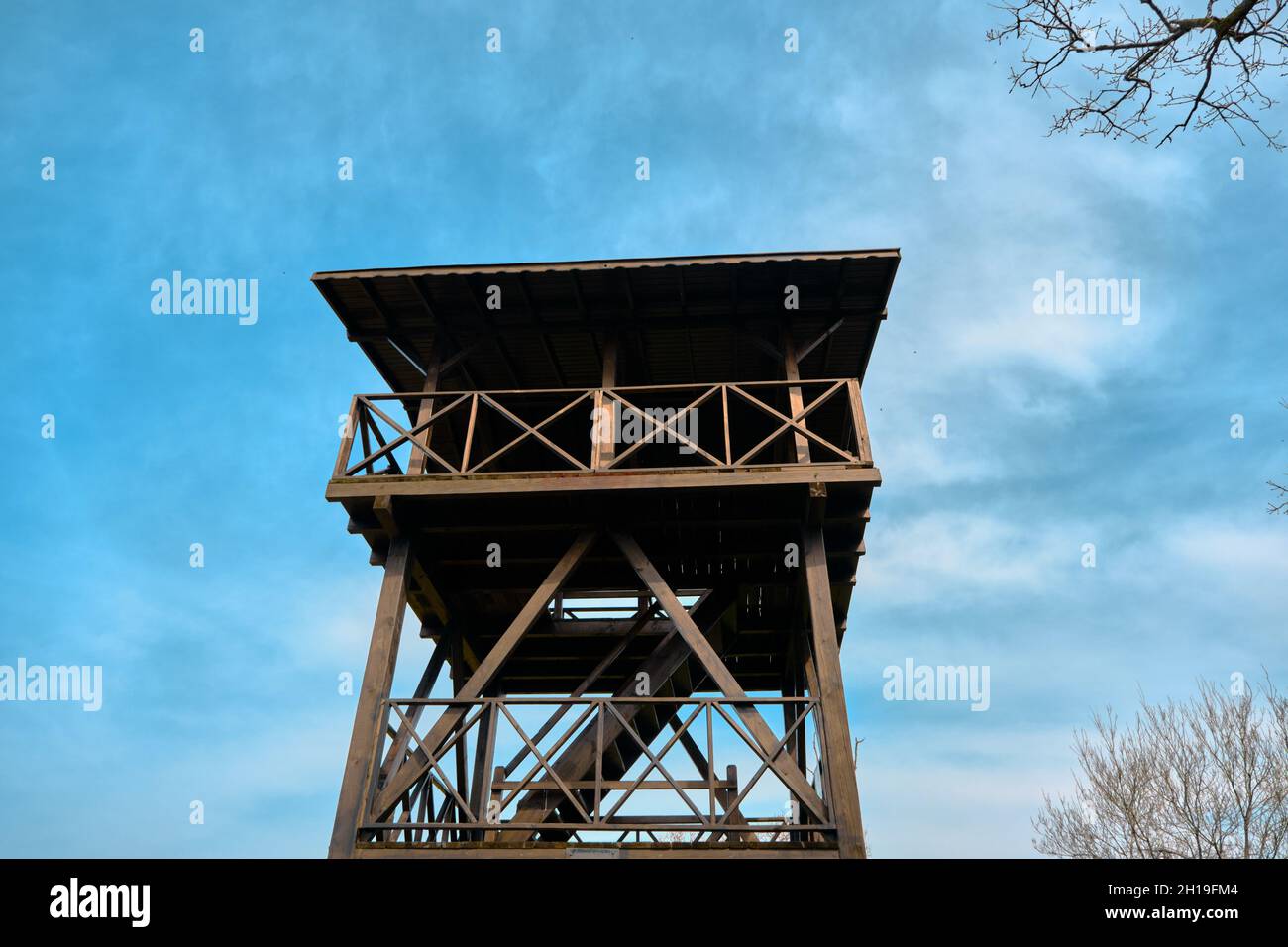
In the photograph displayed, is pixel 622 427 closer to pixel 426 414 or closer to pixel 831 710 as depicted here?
pixel 426 414

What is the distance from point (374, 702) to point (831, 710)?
15.4ft

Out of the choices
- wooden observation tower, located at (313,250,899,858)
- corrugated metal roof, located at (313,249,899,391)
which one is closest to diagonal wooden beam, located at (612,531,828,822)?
wooden observation tower, located at (313,250,899,858)

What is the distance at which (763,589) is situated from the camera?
12.9m

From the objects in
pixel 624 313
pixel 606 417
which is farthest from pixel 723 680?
pixel 624 313

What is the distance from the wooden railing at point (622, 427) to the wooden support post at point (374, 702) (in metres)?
1.21

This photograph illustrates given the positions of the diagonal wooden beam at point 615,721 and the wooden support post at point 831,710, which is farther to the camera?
the diagonal wooden beam at point 615,721

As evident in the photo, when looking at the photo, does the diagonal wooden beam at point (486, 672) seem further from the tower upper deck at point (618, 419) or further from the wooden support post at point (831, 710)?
the wooden support post at point (831, 710)

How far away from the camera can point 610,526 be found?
11086 mm

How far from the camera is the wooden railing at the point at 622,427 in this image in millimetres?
10961

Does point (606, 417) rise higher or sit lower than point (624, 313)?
lower

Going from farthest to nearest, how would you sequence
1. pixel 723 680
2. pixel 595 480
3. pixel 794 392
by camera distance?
pixel 794 392
pixel 595 480
pixel 723 680

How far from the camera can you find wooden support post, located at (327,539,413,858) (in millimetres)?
9422

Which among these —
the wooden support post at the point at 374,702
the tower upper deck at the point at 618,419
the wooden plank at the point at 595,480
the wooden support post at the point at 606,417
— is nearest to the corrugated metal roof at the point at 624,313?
the tower upper deck at the point at 618,419
